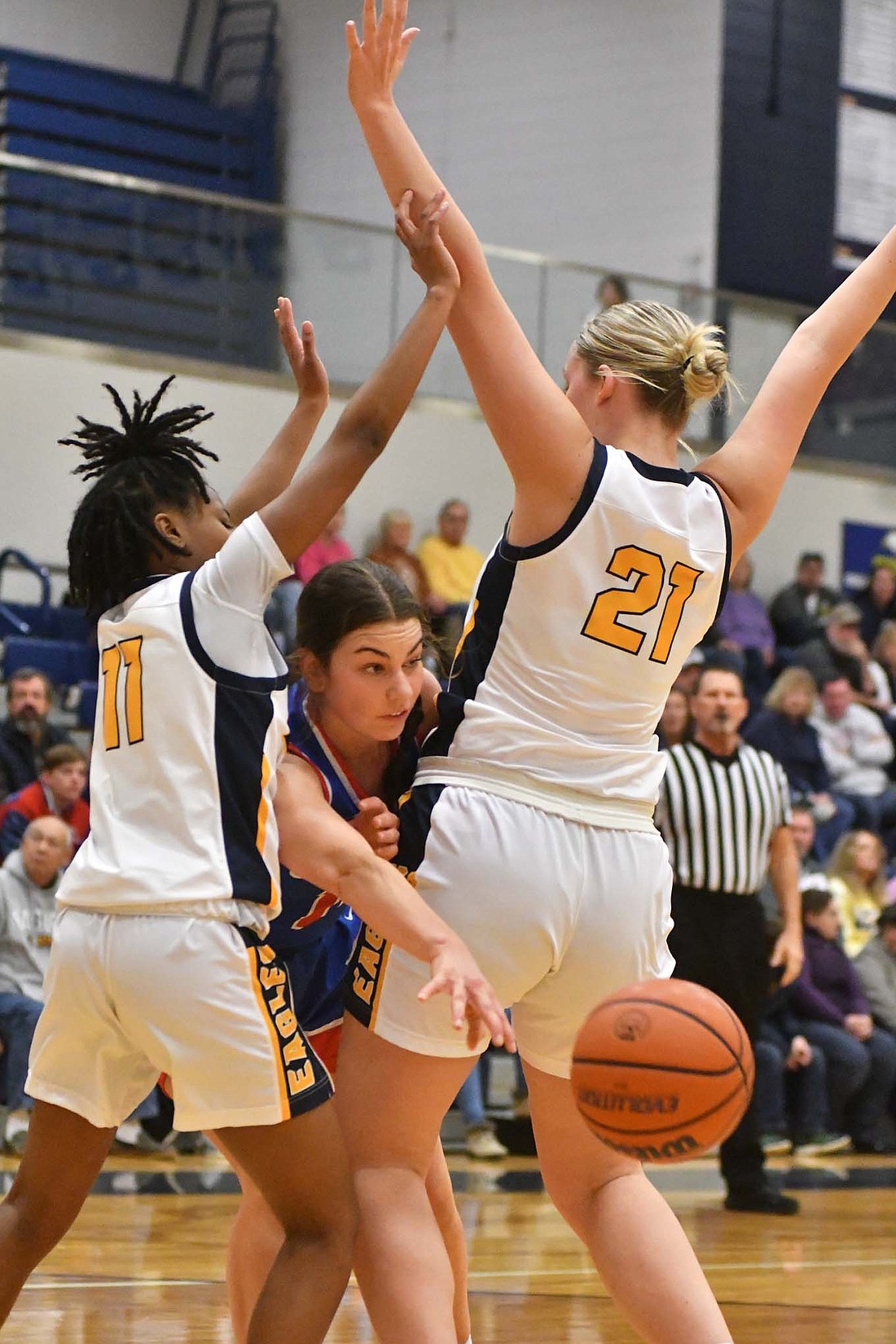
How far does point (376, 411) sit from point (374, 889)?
83cm

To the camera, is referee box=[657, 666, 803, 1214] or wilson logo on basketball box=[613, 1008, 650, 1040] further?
referee box=[657, 666, 803, 1214]

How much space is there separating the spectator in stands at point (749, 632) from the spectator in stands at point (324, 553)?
2.82 metres

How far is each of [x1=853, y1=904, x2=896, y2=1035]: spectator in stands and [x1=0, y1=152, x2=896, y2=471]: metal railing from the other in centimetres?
477

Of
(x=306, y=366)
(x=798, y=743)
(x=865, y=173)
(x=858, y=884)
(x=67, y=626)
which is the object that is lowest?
(x=858, y=884)

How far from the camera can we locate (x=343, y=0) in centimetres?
1658

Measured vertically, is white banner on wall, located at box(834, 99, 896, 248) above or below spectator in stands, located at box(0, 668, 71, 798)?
above

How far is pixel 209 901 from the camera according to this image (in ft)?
9.65

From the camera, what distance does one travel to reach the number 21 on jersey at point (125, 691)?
119 inches

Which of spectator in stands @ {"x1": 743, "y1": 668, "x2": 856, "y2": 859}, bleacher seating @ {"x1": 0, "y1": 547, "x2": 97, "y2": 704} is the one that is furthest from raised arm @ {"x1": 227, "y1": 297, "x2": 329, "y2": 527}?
spectator in stands @ {"x1": 743, "y1": 668, "x2": 856, "y2": 859}

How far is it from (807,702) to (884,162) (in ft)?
21.9

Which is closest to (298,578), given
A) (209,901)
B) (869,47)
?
(869,47)

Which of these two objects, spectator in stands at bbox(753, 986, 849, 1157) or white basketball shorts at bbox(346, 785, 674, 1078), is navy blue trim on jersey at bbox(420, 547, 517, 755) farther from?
spectator in stands at bbox(753, 986, 849, 1157)

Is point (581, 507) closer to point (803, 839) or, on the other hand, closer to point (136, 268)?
point (803, 839)

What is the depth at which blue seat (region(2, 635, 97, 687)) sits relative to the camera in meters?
10.9
